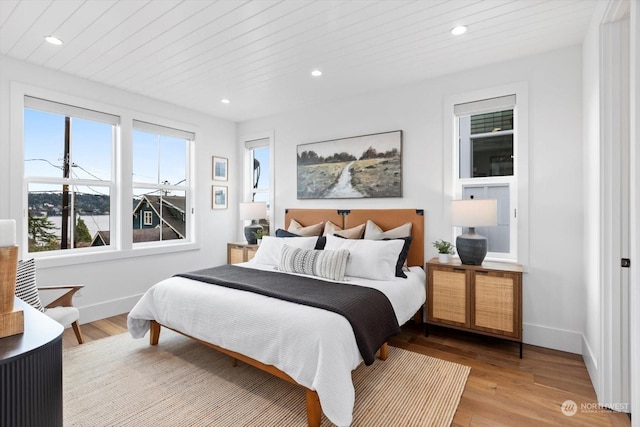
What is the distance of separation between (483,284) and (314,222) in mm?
2187

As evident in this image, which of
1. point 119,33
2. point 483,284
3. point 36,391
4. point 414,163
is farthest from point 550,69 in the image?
point 36,391

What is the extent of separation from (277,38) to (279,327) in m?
2.25

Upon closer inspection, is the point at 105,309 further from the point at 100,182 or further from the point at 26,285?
the point at 100,182

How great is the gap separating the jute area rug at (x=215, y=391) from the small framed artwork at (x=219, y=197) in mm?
2456

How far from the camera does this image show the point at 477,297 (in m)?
2.91

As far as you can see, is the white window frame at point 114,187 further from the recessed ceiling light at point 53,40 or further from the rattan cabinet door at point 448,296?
the rattan cabinet door at point 448,296

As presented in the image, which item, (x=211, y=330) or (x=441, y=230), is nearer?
(x=211, y=330)

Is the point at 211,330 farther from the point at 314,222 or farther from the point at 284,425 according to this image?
the point at 314,222

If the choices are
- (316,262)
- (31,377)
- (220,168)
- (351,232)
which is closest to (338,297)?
(316,262)

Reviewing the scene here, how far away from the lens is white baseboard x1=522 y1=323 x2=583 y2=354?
2838 mm

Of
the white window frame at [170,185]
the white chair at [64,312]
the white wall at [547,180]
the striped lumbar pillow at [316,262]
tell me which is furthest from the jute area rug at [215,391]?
the white window frame at [170,185]

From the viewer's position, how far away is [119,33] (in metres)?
2.58

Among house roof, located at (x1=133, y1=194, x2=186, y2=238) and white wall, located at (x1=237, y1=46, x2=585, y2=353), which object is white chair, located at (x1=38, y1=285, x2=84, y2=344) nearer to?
house roof, located at (x1=133, y1=194, x2=186, y2=238)

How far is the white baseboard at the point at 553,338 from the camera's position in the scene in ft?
9.31
